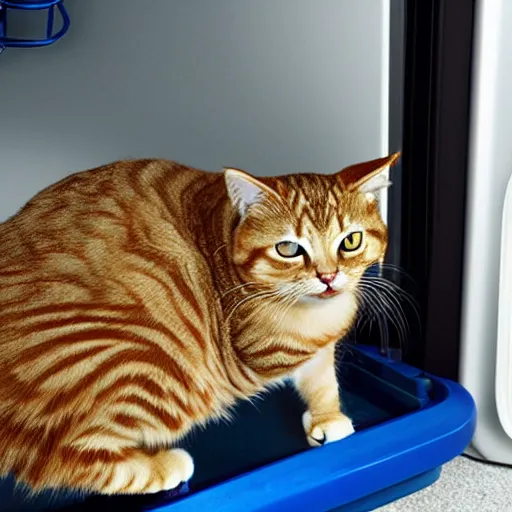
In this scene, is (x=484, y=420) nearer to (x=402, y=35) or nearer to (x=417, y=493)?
(x=417, y=493)

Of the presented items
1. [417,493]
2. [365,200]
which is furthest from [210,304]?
[417,493]

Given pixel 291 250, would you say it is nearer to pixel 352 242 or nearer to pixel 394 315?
pixel 352 242

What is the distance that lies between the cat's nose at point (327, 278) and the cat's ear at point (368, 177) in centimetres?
10

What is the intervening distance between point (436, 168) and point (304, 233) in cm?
33

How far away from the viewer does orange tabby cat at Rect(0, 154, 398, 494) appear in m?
0.68

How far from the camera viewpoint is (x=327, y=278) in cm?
74

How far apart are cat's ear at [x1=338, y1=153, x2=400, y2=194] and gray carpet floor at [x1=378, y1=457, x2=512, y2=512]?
392 millimetres

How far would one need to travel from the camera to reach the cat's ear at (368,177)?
2.55 ft

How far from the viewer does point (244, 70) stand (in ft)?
3.60

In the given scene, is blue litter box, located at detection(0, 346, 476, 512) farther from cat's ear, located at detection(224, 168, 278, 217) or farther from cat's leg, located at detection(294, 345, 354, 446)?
cat's ear, located at detection(224, 168, 278, 217)

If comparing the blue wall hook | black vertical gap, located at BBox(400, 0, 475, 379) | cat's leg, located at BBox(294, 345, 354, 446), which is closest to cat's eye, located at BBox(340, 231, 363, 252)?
cat's leg, located at BBox(294, 345, 354, 446)

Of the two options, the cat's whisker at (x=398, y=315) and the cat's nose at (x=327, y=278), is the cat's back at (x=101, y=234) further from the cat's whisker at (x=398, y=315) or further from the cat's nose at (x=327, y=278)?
the cat's whisker at (x=398, y=315)

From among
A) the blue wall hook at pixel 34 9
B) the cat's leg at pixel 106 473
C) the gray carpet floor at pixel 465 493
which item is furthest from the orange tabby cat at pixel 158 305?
the blue wall hook at pixel 34 9

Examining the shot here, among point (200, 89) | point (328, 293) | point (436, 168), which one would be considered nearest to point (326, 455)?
point (328, 293)
